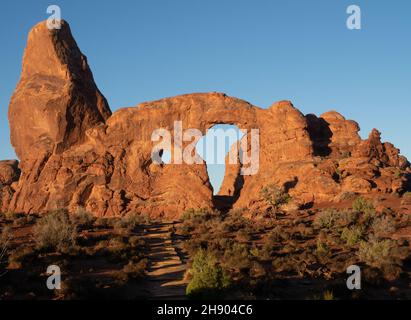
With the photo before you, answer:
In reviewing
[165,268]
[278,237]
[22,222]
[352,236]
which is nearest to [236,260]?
[165,268]

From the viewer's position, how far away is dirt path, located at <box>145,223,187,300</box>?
13.8m

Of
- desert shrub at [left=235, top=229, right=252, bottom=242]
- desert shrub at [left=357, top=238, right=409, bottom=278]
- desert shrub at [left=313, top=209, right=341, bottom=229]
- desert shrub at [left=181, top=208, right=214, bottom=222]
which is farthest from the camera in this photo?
desert shrub at [left=181, top=208, right=214, bottom=222]

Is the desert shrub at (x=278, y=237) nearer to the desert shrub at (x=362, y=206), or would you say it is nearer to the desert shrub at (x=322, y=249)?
the desert shrub at (x=322, y=249)

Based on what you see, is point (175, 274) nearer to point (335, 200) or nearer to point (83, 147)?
point (335, 200)

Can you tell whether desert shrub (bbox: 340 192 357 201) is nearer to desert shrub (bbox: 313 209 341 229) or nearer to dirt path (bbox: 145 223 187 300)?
desert shrub (bbox: 313 209 341 229)

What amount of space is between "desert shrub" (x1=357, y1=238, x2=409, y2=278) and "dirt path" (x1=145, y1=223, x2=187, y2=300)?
7.38m

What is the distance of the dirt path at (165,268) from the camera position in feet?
45.4

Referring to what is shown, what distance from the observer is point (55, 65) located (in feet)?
153

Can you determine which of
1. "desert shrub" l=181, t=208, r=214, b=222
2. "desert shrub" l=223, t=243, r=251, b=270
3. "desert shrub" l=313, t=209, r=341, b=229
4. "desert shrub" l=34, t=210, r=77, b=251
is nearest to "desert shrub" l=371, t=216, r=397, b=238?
"desert shrub" l=313, t=209, r=341, b=229

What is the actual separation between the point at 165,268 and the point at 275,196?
65.0 ft

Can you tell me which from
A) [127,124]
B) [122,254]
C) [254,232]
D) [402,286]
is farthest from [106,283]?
[127,124]

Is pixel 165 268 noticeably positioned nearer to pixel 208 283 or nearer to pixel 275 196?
pixel 208 283

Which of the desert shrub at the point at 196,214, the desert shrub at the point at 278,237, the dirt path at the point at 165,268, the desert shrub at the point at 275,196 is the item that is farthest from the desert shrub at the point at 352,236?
the desert shrub at the point at 196,214

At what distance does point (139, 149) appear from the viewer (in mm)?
42750
